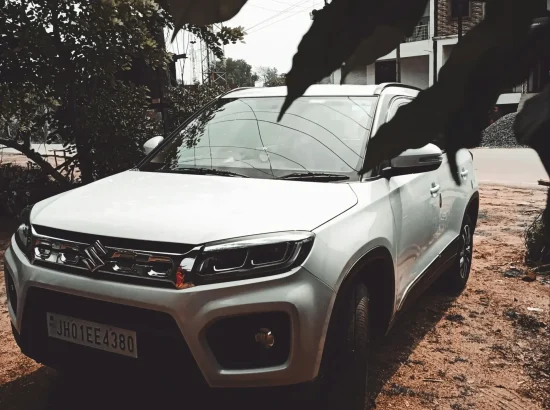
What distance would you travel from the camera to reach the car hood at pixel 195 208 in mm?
2287

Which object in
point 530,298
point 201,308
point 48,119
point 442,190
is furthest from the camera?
point 48,119

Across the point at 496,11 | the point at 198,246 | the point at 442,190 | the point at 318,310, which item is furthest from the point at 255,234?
the point at 496,11

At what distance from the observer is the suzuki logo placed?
91.8 inches

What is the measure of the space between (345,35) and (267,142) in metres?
2.72

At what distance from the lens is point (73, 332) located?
93.9 inches

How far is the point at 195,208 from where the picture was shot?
246cm

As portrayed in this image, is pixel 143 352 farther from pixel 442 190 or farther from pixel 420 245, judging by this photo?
pixel 442 190

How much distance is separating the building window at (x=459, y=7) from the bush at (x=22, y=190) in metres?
7.59

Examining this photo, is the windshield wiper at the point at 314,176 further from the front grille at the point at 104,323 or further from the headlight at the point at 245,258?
the front grille at the point at 104,323

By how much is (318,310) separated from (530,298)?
278cm

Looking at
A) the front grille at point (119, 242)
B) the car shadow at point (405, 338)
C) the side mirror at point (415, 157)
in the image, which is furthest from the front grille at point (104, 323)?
the side mirror at point (415, 157)

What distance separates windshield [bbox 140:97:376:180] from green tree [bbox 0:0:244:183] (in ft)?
8.97

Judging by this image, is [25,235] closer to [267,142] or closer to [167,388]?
[167,388]

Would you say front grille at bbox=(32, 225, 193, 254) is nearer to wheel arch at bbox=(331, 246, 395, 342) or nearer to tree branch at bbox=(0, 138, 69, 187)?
wheel arch at bbox=(331, 246, 395, 342)
